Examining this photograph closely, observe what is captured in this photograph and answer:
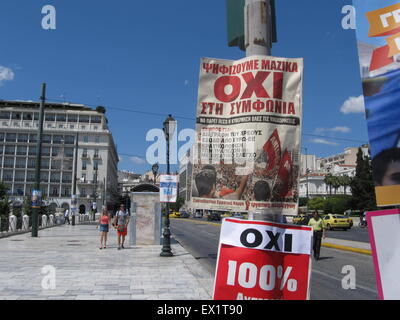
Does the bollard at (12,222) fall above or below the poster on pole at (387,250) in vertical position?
below

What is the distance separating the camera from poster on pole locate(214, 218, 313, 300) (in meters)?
3.11

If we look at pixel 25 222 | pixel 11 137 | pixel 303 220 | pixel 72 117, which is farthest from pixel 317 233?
pixel 11 137

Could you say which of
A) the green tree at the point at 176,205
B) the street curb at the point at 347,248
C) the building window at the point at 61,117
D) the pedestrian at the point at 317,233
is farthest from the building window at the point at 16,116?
the pedestrian at the point at 317,233

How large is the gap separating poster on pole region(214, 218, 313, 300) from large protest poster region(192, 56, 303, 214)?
0.19 metres

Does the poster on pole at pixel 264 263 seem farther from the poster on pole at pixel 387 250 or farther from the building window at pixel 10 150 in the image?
the building window at pixel 10 150

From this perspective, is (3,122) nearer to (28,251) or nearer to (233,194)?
(28,251)

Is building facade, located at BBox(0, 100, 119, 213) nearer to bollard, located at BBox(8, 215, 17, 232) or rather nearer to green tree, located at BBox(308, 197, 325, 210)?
green tree, located at BBox(308, 197, 325, 210)

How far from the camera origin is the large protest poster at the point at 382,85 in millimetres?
2908

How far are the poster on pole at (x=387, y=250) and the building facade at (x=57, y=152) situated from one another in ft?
290

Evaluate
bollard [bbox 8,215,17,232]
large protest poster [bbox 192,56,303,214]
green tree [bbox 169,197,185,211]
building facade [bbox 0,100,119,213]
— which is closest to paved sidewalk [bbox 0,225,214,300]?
large protest poster [bbox 192,56,303,214]

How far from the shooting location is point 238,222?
3232 mm

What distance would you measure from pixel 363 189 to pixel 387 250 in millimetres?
74395

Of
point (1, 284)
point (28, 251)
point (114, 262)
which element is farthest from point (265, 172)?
point (28, 251)

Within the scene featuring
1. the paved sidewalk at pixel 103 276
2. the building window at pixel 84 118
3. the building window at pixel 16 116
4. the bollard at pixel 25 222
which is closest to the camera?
the paved sidewalk at pixel 103 276
